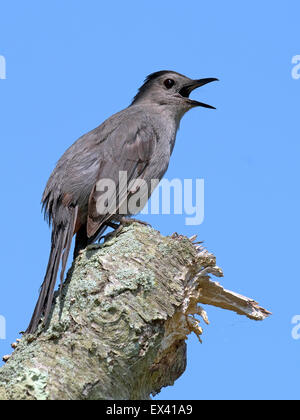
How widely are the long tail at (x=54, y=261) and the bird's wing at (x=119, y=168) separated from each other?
0.18 m

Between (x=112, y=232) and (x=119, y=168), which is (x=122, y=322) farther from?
(x=119, y=168)

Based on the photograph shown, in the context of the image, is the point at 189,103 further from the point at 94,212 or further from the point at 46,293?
the point at 46,293

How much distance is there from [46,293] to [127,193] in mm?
1468

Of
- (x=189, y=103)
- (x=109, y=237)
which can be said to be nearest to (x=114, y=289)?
(x=109, y=237)

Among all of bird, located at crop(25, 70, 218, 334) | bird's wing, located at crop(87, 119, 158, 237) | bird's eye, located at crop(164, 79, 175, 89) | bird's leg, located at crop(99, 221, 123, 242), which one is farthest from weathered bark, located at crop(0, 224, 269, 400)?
bird's eye, located at crop(164, 79, 175, 89)

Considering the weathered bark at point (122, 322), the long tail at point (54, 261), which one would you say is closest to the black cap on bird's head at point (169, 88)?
the long tail at point (54, 261)

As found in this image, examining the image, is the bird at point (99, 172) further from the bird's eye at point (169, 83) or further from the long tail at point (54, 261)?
the bird's eye at point (169, 83)

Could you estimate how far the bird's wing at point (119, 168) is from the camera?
5887mm

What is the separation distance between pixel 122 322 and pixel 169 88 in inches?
157

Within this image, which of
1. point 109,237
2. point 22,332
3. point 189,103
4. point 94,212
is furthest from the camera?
point 189,103

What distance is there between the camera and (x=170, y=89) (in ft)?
25.1

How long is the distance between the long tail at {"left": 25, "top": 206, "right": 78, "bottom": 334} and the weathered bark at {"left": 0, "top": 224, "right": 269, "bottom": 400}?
16cm

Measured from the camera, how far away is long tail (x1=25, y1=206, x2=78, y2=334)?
4770 mm

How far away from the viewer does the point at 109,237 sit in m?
5.49
